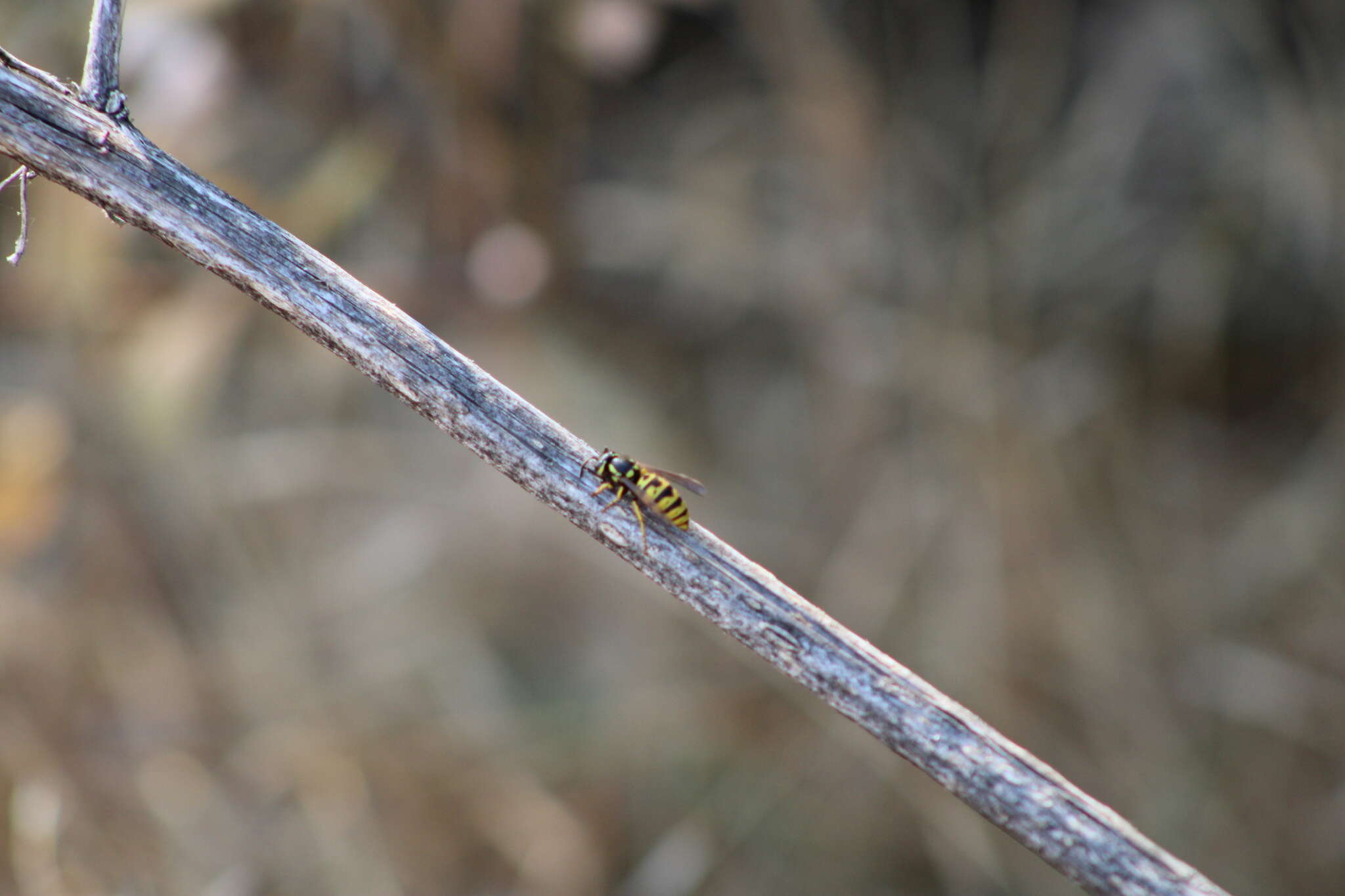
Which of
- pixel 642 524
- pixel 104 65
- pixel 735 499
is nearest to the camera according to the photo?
pixel 104 65

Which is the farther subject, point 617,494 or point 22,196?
point 617,494

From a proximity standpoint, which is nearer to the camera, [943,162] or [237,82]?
[237,82]

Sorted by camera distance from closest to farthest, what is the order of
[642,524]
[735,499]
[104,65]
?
1. [104,65]
2. [642,524]
3. [735,499]

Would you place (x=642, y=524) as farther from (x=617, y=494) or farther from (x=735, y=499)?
(x=735, y=499)

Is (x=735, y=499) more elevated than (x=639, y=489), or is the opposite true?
(x=735, y=499)

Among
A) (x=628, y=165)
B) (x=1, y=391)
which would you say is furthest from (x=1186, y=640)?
(x=1, y=391)

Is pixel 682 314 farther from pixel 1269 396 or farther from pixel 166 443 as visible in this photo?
pixel 1269 396

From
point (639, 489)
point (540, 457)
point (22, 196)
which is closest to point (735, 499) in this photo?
point (639, 489)

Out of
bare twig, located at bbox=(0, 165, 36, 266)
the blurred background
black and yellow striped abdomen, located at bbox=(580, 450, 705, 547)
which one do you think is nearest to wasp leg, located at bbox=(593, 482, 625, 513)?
black and yellow striped abdomen, located at bbox=(580, 450, 705, 547)
